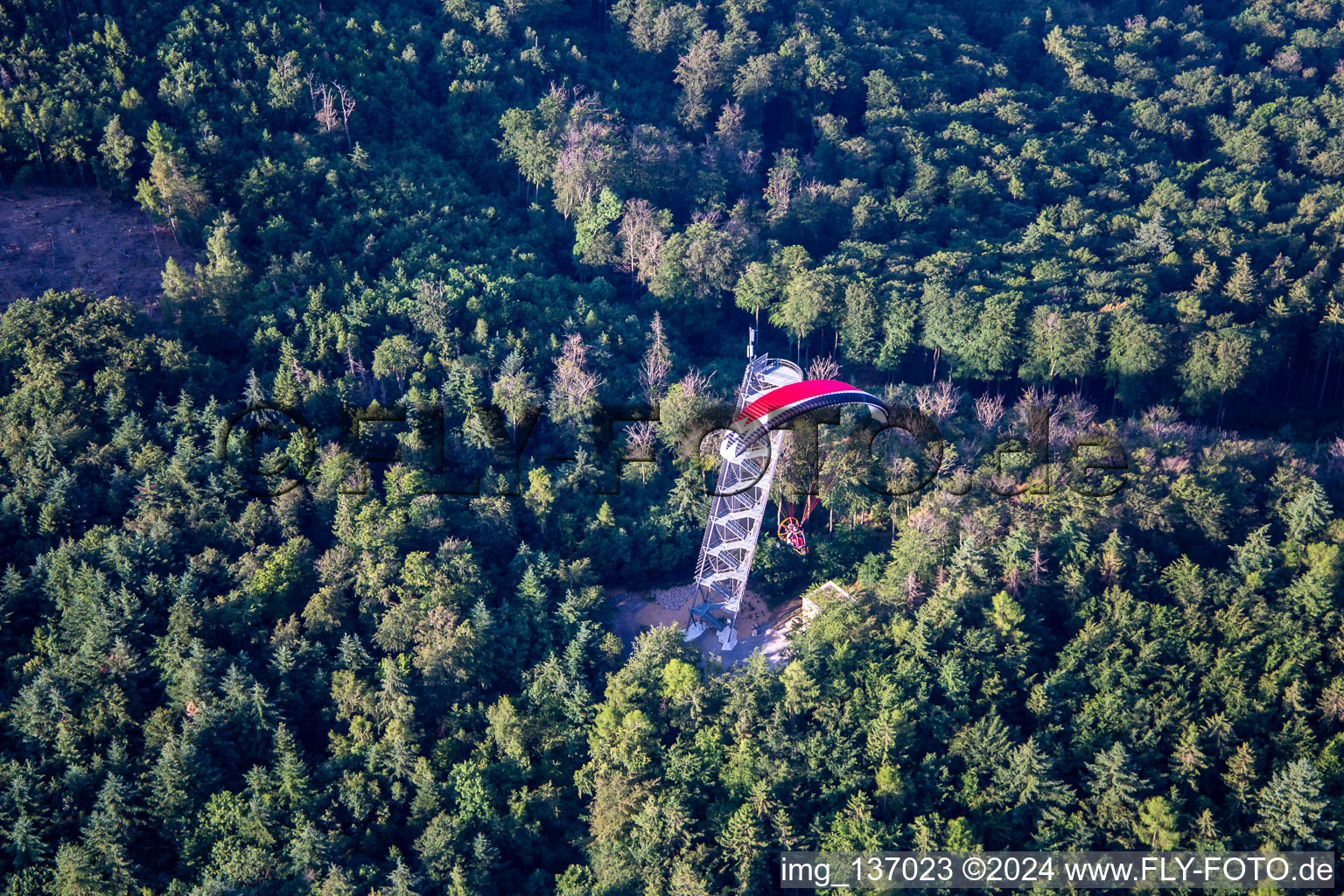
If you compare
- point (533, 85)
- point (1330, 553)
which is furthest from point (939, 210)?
point (1330, 553)

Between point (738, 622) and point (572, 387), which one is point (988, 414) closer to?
point (738, 622)

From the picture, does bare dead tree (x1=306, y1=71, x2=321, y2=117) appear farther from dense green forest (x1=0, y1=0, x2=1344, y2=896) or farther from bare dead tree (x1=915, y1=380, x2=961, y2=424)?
bare dead tree (x1=915, y1=380, x2=961, y2=424)

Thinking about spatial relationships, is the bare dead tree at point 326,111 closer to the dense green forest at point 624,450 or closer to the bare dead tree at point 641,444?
the dense green forest at point 624,450

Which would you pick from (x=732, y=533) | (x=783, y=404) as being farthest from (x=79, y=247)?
(x=783, y=404)

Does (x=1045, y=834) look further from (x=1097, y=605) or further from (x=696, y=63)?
(x=696, y=63)

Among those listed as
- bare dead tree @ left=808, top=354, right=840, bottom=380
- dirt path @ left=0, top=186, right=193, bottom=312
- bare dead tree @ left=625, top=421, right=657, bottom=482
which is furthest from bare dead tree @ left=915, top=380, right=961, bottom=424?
dirt path @ left=0, top=186, right=193, bottom=312
